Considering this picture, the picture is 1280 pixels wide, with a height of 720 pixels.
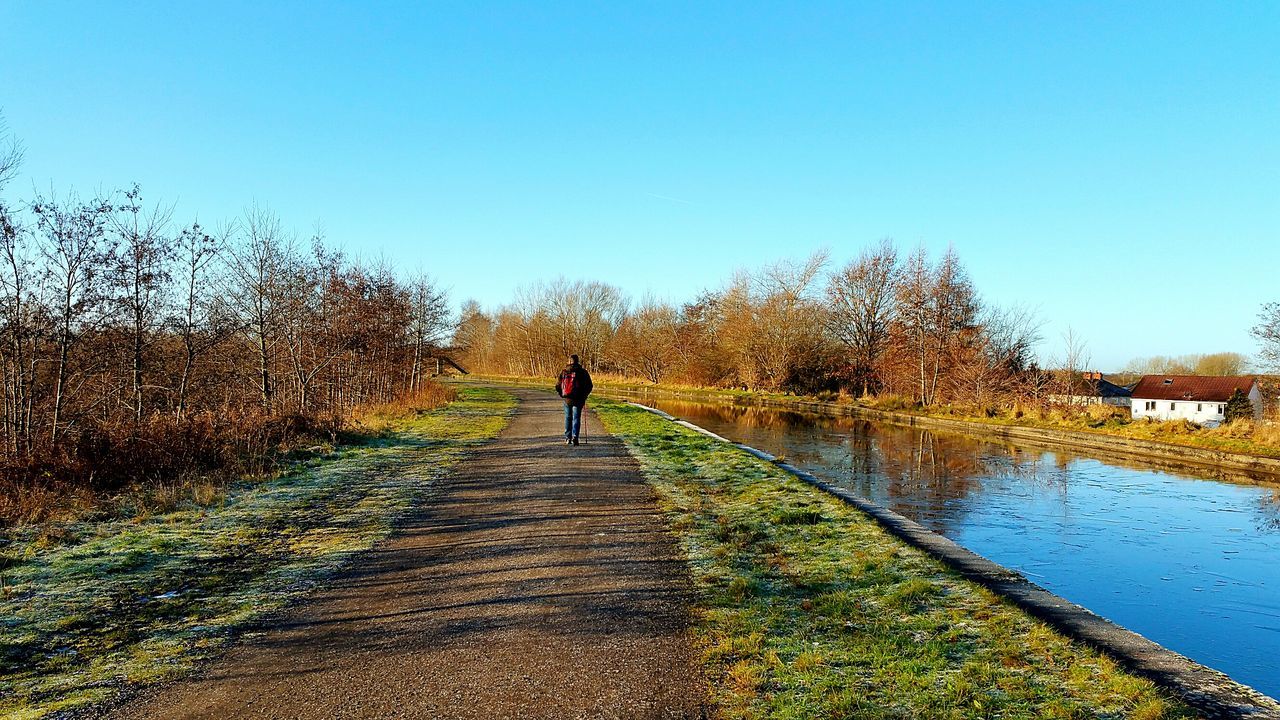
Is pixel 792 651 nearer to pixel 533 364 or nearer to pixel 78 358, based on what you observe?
pixel 78 358

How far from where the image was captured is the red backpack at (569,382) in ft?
44.9

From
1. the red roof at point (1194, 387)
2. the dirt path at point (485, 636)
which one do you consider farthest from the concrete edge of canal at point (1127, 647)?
the red roof at point (1194, 387)

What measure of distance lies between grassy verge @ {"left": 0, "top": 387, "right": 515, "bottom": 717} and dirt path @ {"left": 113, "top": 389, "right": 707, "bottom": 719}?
1.30ft

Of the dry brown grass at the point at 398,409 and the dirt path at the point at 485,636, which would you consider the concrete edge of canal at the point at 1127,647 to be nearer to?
the dirt path at the point at 485,636

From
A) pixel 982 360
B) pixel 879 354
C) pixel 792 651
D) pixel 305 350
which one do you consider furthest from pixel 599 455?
pixel 879 354

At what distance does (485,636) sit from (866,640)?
2.40m

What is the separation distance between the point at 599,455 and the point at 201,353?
9137 millimetres

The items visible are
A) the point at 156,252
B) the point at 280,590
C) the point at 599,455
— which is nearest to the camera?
the point at 280,590

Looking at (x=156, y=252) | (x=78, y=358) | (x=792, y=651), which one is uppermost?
(x=156, y=252)

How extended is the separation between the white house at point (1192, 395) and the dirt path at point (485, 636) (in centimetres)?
6298

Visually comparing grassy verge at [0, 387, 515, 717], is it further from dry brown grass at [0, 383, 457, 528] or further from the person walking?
the person walking

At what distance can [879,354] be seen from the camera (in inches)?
1502

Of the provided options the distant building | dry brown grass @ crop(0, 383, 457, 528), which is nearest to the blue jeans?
dry brown grass @ crop(0, 383, 457, 528)

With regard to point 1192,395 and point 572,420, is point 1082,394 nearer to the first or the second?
point 572,420
